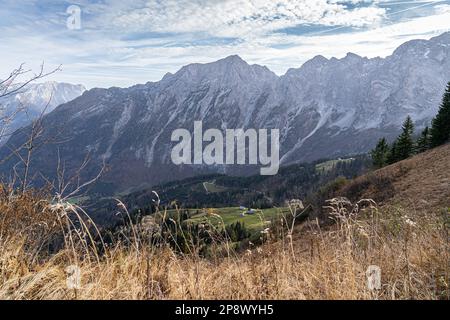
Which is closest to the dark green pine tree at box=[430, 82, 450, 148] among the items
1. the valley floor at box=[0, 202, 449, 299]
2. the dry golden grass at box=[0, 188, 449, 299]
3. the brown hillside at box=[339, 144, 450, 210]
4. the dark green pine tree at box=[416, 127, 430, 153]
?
the dark green pine tree at box=[416, 127, 430, 153]

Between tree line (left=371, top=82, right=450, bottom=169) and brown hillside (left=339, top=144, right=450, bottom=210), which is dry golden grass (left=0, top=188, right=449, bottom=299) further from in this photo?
tree line (left=371, top=82, right=450, bottom=169)

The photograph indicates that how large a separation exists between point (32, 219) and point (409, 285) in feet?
18.5

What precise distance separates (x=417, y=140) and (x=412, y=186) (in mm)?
27858

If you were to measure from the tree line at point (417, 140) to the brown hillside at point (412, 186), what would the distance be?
11427mm

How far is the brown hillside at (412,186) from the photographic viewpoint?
56.1 feet

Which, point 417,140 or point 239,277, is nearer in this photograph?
point 239,277

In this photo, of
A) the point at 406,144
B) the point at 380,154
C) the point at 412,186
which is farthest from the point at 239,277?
Result: the point at 380,154

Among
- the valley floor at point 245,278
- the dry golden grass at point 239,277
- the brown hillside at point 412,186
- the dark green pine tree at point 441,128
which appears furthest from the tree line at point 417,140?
the valley floor at point 245,278

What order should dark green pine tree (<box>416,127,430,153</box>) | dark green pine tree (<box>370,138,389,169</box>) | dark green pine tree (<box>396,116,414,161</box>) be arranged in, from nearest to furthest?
dark green pine tree (<box>416,127,430,153</box>) < dark green pine tree (<box>396,116,414,161</box>) < dark green pine tree (<box>370,138,389,169</box>)

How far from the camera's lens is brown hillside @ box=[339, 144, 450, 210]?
1711cm

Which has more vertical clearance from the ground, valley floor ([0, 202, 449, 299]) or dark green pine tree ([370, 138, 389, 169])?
valley floor ([0, 202, 449, 299])

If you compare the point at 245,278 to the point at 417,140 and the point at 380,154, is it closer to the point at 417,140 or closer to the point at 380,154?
the point at 417,140

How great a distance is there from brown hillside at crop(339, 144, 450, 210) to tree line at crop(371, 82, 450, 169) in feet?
37.5

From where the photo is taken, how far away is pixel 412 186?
21.8 meters
